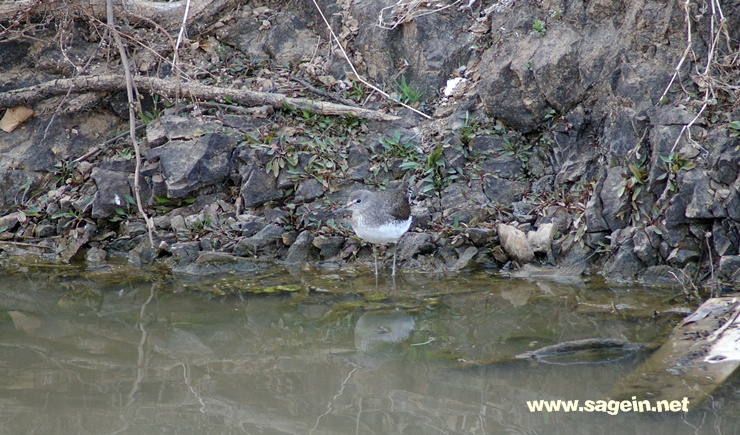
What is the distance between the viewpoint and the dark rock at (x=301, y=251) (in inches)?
363

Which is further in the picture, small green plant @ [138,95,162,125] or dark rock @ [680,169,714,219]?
small green plant @ [138,95,162,125]

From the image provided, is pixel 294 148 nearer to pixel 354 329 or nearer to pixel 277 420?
pixel 354 329

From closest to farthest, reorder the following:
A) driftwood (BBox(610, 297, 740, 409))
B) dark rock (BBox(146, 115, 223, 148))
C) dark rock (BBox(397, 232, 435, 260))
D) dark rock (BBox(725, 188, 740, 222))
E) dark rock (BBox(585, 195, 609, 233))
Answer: driftwood (BBox(610, 297, 740, 409)) → dark rock (BBox(725, 188, 740, 222)) → dark rock (BBox(585, 195, 609, 233)) → dark rock (BBox(397, 232, 435, 260)) → dark rock (BBox(146, 115, 223, 148))

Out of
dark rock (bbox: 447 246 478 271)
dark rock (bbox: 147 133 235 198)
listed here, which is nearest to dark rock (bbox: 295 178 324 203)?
dark rock (bbox: 147 133 235 198)

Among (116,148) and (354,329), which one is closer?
(354,329)

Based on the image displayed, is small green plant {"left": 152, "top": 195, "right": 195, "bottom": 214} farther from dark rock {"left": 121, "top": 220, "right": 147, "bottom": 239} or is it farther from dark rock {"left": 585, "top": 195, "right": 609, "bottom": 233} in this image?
dark rock {"left": 585, "top": 195, "right": 609, "bottom": 233}

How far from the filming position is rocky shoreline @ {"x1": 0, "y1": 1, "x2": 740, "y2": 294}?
8.35 m

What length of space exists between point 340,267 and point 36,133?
4986 mm

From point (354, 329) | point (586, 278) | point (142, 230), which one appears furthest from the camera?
point (142, 230)

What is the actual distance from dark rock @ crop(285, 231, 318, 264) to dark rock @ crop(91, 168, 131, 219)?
7.85ft

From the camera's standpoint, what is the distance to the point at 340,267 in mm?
9172

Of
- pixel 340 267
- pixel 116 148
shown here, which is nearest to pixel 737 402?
pixel 340 267

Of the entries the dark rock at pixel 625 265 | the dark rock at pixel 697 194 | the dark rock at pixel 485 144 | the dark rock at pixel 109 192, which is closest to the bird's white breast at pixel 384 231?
the dark rock at pixel 485 144

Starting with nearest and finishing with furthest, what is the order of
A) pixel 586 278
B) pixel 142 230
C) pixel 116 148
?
pixel 586 278, pixel 142 230, pixel 116 148
